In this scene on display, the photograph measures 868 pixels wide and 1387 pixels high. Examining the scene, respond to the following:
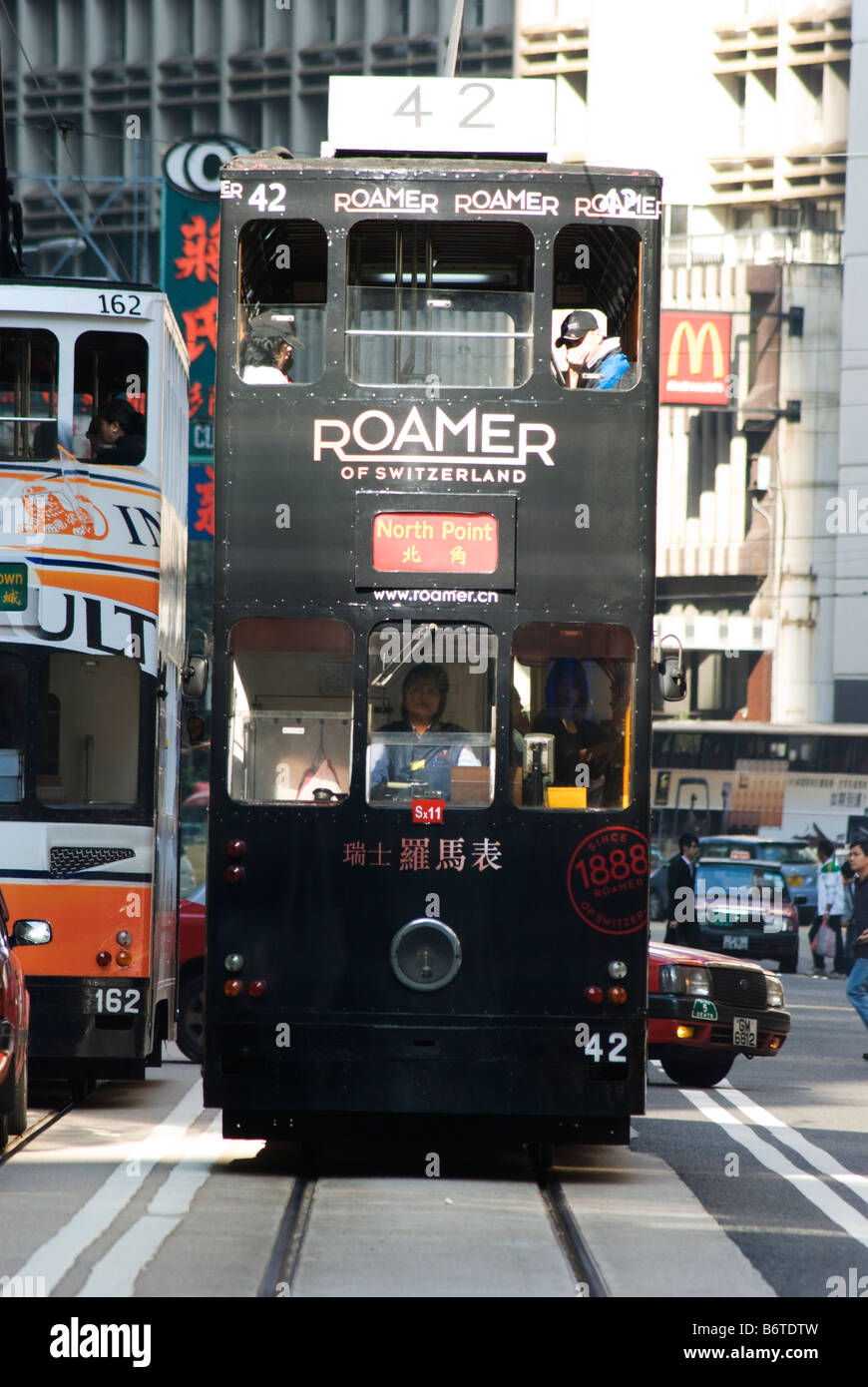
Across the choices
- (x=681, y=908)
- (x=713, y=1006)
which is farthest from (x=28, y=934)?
(x=681, y=908)

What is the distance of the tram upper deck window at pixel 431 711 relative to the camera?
10570 millimetres

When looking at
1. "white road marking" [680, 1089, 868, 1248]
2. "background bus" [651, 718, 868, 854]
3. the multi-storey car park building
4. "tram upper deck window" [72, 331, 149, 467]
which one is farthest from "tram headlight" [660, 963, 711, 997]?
the multi-storey car park building

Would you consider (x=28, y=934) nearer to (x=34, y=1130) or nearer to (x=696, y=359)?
(x=34, y=1130)

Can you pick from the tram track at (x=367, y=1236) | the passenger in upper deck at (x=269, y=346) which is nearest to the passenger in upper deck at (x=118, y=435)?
the passenger in upper deck at (x=269, y=346)

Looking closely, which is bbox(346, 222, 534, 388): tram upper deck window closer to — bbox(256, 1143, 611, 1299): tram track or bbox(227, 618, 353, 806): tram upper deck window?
bbox(227, 618, 353, 806): tram upper deck window

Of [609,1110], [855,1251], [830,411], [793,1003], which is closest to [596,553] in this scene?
[609,1110]

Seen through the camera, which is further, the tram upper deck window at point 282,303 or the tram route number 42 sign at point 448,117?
the tram route number 42 sign at point 448,117

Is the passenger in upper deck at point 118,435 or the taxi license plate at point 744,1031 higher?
the passenger in upper deck at point 118,435

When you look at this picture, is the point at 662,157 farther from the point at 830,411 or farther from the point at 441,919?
the point at 441,919

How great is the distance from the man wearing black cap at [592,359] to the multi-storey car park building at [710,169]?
50.4 metres

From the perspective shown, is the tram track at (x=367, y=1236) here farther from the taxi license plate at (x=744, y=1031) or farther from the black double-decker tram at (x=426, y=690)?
the taxi license plate at (x=744, y=1031)

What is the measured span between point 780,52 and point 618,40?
17.0 ft

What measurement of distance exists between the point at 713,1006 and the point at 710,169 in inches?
2307

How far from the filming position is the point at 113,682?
45.3ft
